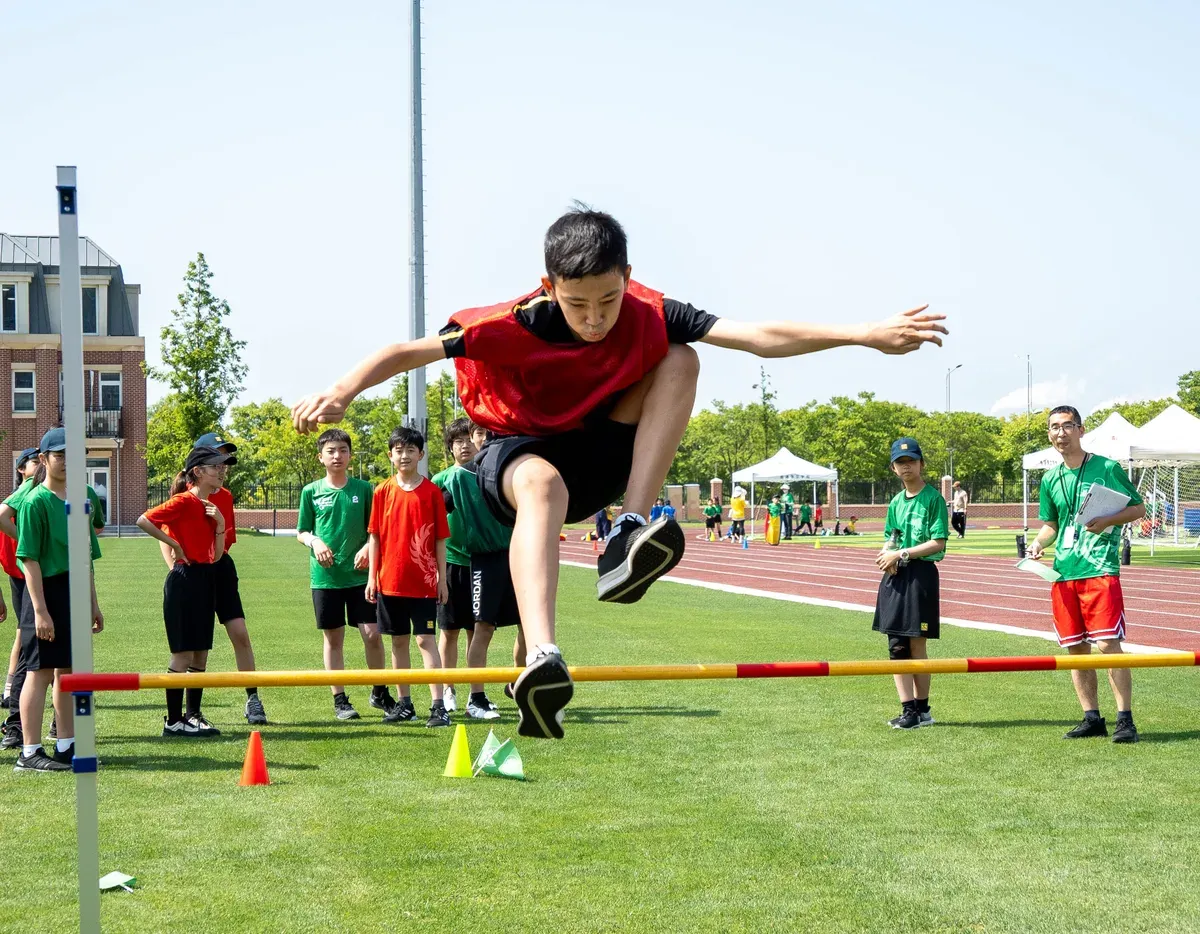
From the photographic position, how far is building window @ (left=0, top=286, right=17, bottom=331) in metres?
52.2

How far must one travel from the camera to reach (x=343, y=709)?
351 inches

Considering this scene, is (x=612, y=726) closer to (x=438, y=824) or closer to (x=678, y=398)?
(x=438, y=824)

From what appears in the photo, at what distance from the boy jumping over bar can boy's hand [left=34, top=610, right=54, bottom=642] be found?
4.03 meters

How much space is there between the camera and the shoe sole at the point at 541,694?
3.55m

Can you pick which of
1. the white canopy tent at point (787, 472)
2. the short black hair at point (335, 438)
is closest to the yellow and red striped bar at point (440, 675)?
the short black hair at point (335, 438)

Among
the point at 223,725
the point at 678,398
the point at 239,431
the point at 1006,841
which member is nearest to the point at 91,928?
the point at 678,398

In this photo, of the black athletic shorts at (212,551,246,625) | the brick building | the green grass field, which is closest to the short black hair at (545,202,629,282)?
the green grass field

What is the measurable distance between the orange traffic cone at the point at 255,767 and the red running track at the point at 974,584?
31.3ft

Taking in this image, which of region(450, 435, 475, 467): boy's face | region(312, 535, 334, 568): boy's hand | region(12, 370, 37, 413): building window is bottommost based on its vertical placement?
region(312, 535, 334, 568): boy's hand

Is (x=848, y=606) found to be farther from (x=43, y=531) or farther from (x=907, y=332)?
(x=907, y=332)

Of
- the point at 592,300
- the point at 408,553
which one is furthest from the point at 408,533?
the point at 592,300

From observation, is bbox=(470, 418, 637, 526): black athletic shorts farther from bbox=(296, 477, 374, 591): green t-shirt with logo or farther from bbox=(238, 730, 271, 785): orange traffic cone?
bbox=(296, 477, 374, 591): green t-shirt with logo

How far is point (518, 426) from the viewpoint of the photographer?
13.9 ft

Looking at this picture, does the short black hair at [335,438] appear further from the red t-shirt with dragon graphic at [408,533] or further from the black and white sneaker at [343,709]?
the black and white sneaker at [343,709]
